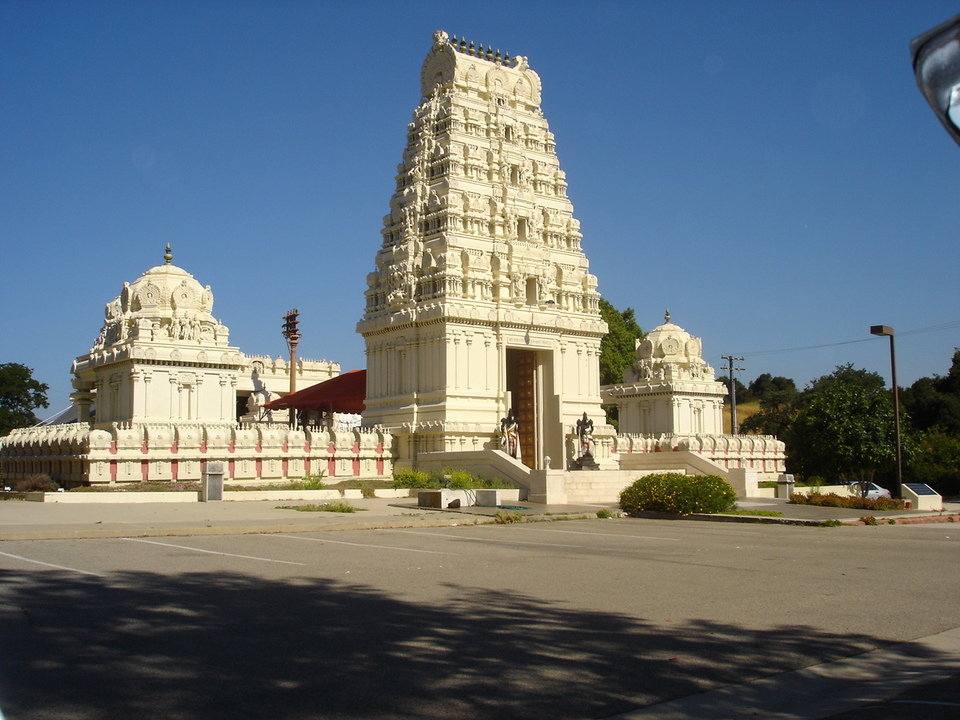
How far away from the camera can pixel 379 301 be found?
53.9 meters

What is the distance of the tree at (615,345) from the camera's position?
80.4 m

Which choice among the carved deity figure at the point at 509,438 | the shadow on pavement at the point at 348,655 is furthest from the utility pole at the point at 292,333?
the shadow on pavement at the point at 348,655

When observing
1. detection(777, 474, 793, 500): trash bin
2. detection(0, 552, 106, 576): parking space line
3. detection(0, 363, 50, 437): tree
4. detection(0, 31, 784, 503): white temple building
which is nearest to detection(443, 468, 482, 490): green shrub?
Answer: detection(0, 31, 784, 503): white temple building

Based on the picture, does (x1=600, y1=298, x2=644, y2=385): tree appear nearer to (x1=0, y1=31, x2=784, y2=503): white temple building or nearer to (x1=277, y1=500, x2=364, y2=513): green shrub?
(x1=0, y1=31, x2=784, y2=503): white temple building

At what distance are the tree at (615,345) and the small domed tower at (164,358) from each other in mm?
33038

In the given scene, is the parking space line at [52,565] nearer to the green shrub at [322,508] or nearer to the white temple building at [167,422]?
the green shrub at [322,508]

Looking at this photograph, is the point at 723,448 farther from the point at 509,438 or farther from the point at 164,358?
the point at 164,358

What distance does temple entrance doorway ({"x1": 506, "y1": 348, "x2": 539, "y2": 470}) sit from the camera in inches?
2074

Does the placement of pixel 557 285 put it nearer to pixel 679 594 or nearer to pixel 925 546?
pixel 925 546

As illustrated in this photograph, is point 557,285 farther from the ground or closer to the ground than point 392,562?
farther from the ground

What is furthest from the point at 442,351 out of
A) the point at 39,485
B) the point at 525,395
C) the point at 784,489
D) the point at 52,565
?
the point at 52,565

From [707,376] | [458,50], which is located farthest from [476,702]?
[707,376]

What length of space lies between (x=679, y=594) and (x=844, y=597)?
2.24m

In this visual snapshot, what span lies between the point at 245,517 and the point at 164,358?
2748 cm
